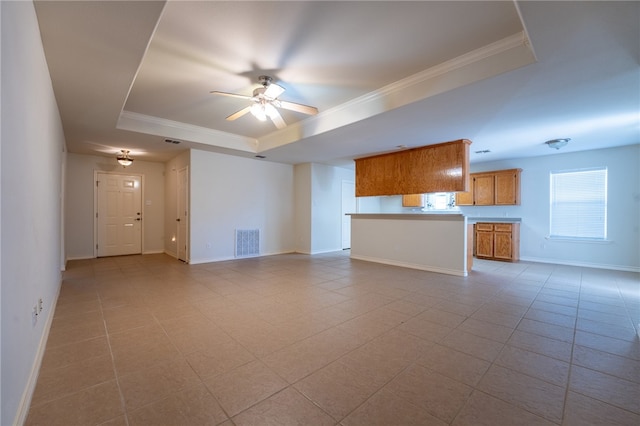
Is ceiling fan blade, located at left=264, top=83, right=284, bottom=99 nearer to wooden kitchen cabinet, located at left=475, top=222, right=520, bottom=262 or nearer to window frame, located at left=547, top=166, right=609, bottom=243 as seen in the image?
wooden kitchen cabinet, located at left=475, top=222, right=520, bottom=262

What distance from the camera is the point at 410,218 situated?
5637mm

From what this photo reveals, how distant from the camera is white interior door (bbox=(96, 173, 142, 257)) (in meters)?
6.59

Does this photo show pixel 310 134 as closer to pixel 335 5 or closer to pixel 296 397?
pixel 335 5

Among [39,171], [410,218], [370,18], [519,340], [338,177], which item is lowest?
[519,340]

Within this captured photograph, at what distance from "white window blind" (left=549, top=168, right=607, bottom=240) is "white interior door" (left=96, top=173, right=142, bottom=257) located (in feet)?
33.0

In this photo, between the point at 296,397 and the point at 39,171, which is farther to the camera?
the point at 39,171

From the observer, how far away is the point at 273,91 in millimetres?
3023

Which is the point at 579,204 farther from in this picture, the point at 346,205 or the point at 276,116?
the point at 276,116

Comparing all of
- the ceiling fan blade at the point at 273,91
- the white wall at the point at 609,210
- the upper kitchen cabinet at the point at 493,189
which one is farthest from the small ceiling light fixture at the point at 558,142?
the ceiling fan blade at the point at 273,91

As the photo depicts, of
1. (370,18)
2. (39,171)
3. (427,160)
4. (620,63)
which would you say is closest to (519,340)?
(620,63)

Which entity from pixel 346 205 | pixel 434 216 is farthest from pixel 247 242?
pixel 434 216

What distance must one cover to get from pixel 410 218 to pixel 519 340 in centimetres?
336

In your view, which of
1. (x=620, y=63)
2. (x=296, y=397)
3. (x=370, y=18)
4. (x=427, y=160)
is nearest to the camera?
(x=296, y=397)

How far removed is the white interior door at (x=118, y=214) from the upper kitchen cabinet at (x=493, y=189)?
8.55m
